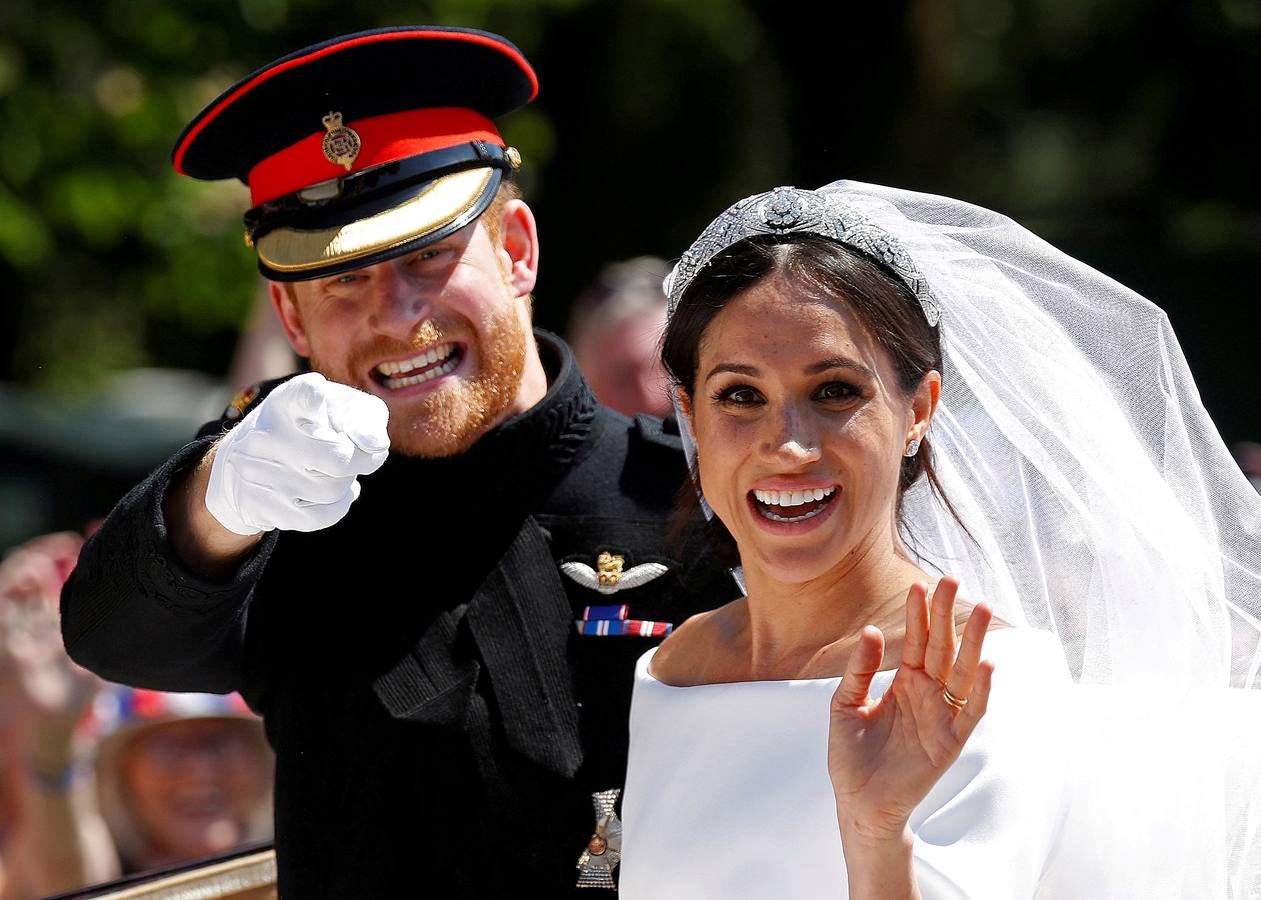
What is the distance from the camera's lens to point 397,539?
2.85 meters

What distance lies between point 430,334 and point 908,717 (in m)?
1.17

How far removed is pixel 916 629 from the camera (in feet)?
6.13

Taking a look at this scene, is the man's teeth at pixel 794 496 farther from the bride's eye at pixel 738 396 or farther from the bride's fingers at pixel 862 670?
the bride's fingers at pixel 862 670

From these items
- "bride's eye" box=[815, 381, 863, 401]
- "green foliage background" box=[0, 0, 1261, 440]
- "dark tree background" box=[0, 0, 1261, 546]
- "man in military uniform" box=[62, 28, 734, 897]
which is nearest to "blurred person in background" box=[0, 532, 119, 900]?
"man in military uniform" box=[62, 28, 734, 897]

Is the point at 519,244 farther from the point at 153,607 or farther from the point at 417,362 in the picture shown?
the point at 153,607

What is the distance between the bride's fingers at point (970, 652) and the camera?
182 cm

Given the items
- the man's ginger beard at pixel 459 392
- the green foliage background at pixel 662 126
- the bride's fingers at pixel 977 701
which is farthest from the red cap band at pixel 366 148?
the green foliage background at pixel 662 126

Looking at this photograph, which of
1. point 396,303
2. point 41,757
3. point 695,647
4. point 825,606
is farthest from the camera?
point 41,757

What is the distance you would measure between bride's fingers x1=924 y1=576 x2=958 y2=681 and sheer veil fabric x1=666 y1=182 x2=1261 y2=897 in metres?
Answer: 0.29

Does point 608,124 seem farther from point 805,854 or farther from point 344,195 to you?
point 805,854

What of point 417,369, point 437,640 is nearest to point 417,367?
point 417,369

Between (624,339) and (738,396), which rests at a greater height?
(624,339)

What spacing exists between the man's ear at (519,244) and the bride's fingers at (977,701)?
4.48 feet

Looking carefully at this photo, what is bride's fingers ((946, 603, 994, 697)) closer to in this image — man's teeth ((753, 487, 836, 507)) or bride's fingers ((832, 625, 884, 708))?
bride's fingers ((832, 625, 884, 708))
